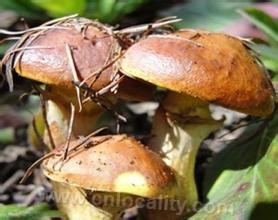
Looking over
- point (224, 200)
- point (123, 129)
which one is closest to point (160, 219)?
point (224, 200)

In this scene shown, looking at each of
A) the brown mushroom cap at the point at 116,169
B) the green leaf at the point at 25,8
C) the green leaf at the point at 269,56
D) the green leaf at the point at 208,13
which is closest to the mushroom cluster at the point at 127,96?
the brown mushroom cap at the point at 116,169

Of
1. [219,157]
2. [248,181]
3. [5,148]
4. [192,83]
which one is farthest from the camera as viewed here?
[5,148]

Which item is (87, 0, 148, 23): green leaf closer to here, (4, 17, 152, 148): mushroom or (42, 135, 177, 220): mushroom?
(4, 17, 152, 148): mushroom

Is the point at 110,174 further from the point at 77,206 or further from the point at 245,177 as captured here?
the point at 245,177

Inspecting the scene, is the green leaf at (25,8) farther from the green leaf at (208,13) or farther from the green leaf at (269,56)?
the green leaf at (269,56)

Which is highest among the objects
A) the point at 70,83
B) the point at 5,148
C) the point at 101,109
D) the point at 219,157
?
the point at 70,83

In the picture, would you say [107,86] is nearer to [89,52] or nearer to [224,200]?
[89,52]
